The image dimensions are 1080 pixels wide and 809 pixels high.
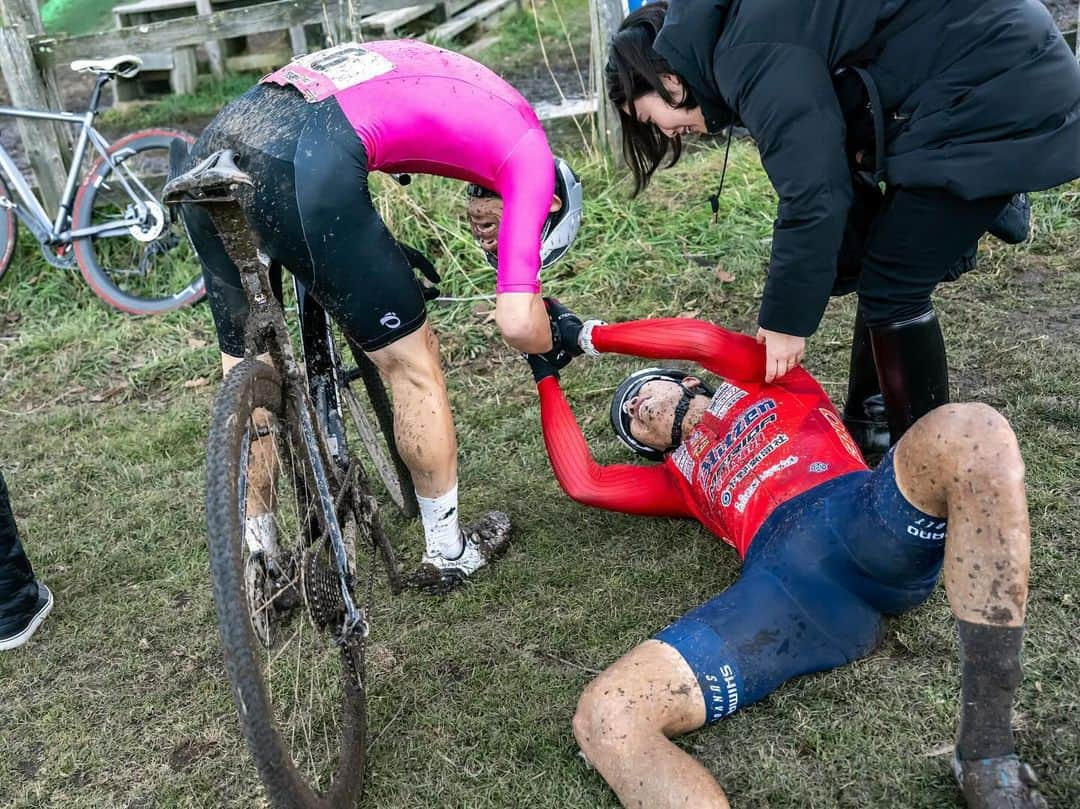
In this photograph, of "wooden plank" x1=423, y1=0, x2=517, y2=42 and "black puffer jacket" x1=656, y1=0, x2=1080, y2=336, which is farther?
"wooden plank" x1=423, y1=0, x2=517, y2=42

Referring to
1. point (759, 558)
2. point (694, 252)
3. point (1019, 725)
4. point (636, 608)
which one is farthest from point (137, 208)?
point (1019, 725)

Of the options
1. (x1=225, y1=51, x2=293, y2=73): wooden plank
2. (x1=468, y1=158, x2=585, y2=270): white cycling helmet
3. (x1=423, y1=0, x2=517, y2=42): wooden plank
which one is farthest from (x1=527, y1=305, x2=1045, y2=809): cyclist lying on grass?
(x1=225, y1=51, x2=293, y2=73): wooden plank

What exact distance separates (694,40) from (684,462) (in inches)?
44.5

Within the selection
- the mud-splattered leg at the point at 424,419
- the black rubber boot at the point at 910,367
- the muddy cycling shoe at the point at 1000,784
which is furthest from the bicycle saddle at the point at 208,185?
the muddy cycling shoe at the point at 1000,784

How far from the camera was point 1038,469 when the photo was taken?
2.93m

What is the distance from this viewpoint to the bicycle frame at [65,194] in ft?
17.3

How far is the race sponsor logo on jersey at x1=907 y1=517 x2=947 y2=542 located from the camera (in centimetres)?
200

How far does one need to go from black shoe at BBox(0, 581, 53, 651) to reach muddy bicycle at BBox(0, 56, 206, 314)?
2.44 m

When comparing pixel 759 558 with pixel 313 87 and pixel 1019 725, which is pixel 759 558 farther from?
pixel 313 87

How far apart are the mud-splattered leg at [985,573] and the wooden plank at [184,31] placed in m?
4.31

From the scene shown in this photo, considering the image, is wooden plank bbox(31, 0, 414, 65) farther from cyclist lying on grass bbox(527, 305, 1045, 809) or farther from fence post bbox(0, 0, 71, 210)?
cyclist lying on grass bbox(527, 305, 1045, 809)

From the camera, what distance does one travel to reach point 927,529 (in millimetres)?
2014

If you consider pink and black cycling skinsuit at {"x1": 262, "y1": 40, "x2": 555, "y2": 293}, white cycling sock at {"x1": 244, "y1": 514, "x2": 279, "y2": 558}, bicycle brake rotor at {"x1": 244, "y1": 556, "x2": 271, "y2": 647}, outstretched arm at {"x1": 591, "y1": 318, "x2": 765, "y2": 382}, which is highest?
pink and black cycling skinsuit at {"x1": 262, "y1": 40, "x2": 555, "y2": 293}

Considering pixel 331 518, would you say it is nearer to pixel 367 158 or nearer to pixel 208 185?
pixel 208 185
